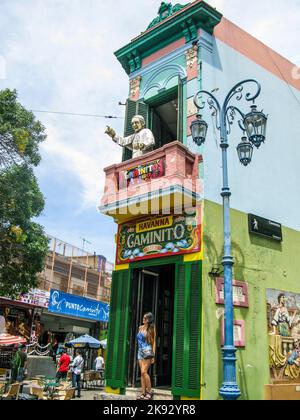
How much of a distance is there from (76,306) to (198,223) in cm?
1951

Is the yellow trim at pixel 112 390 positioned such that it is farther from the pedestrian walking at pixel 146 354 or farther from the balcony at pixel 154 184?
the balcony at pixel 154 184

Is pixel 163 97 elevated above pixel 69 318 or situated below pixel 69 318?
above

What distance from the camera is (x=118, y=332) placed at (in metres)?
10.6

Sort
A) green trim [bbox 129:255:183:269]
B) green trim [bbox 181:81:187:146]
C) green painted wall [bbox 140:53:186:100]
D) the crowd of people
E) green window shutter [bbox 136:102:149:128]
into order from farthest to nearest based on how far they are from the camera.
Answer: the crowd of people, green window shutter [bbox 136:102:149:128], green painted wall [bbox 140:53:186:100], green trim [bbox 181:81:187:146], green trim [bbox 129:255:183:269]

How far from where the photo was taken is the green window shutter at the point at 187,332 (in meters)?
8.82

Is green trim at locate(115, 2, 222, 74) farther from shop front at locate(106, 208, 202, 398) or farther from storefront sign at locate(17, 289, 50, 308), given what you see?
storefront sign at locate(17, 289, 50, 308)

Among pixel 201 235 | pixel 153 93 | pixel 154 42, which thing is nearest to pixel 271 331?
pixel 201 235

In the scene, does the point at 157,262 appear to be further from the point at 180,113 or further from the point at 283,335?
the point at 180,113

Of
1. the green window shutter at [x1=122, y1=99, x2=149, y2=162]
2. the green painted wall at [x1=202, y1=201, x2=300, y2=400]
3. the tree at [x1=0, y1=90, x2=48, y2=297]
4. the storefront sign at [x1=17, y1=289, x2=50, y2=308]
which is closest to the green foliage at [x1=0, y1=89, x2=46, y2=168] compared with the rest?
the tree at [x1=0, y1=90, x2=48, y2=297]

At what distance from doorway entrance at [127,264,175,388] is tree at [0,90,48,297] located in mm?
4910

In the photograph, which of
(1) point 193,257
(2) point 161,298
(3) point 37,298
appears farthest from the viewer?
(3) point 37,298

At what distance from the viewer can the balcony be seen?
9.85 meters

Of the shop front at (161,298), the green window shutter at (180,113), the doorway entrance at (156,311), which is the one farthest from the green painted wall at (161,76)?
the doorway entrance at (156,311)

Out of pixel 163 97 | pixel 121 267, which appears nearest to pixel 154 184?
pixel 121 267
